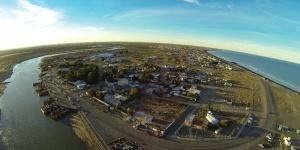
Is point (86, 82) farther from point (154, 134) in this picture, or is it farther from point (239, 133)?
point (239, 133)

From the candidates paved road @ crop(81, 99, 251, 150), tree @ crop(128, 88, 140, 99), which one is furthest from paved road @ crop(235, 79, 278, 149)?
tree @ crop(128, 88, 140, 99)

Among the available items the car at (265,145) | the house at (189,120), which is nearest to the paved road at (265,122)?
the car at (265,145)

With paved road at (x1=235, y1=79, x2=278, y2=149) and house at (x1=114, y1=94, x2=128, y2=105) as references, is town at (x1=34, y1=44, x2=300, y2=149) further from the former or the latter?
paved road at (x1=235, y1=79, x2=278, y2=149)

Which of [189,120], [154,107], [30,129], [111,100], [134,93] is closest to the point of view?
[30,129]

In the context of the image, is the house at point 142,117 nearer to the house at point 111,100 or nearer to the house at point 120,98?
the house at point 111,100

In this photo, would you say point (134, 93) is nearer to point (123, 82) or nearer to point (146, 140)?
point (123, 82)

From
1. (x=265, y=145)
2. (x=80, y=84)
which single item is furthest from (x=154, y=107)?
(x=80, y=84)

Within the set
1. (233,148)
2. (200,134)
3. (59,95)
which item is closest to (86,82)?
(59,95)
